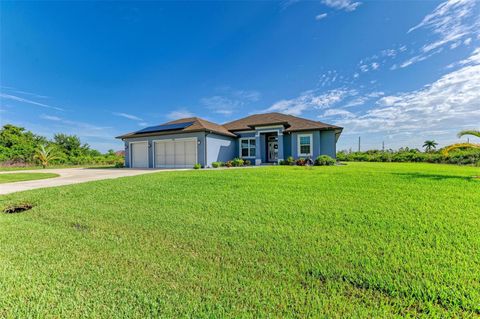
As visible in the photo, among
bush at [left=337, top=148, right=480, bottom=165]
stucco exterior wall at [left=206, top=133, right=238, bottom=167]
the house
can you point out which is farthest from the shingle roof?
bush at [left=337, top=148, right=480, bottom=165]

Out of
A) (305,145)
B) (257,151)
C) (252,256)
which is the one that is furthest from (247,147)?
(252,256)

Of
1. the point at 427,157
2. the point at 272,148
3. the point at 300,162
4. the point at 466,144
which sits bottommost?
the point at 300,162

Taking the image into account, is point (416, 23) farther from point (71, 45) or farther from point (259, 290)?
point (71, 45)

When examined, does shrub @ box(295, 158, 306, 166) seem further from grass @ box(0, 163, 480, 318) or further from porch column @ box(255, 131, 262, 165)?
grass @ box(0, 163, 480, 318)

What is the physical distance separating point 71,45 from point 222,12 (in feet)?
42.8

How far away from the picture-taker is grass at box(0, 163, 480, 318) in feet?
6.90

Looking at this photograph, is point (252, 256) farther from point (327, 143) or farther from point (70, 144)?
point (70, 144)

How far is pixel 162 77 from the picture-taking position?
19.3 meters

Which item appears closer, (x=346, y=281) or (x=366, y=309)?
(x=366, y=309)

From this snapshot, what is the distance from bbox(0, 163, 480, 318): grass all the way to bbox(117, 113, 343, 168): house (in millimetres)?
10767

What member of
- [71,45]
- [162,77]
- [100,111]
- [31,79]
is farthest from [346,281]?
[100,111]

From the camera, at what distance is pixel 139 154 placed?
18938mm

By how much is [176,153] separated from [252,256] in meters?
15.5

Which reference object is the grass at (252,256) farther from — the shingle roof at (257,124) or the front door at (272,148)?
the front door at (272,148)
